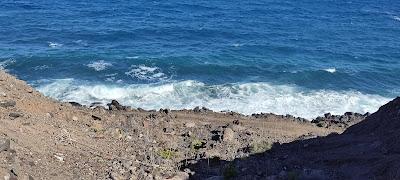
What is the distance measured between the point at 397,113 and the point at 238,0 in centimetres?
4858

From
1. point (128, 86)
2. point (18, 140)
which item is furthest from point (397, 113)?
point (128, 86)

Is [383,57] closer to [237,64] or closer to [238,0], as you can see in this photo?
[237,64]

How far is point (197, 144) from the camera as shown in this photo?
2391 centimetres

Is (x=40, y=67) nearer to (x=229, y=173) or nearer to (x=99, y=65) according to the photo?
(x=99, y=65)

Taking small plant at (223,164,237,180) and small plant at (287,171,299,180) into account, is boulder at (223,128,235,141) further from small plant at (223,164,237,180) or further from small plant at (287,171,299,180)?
small plant at (287,171,299,180)

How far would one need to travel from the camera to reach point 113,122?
25.0 meters

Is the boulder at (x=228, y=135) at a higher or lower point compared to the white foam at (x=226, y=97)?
higher

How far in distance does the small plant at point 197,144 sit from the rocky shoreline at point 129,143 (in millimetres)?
42

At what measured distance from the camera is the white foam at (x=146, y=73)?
42875mm

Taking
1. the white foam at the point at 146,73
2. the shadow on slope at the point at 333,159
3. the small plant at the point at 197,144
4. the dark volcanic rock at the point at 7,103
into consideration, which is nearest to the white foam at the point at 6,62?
the white foam at the point at 146,73

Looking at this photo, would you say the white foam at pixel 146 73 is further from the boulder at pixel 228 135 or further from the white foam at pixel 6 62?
the boulder at pixel 228 135

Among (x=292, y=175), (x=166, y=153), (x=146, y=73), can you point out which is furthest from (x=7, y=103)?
(x=146, y=73)

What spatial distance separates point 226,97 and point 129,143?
1742 cm

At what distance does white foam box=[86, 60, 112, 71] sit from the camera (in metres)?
44.5
